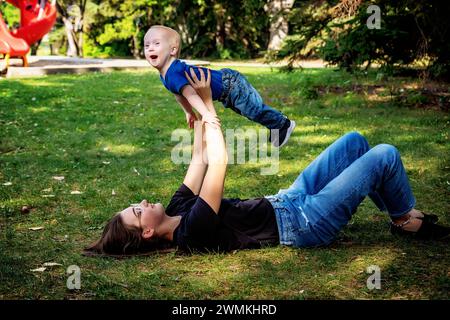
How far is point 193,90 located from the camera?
3.57 metres

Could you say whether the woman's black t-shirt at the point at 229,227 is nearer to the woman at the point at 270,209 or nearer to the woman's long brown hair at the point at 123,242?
the woman at the point at 270,209

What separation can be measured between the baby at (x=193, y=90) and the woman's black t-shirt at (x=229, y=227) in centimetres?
60

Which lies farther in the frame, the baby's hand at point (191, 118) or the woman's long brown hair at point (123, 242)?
the baby's hand at point (191, 118)

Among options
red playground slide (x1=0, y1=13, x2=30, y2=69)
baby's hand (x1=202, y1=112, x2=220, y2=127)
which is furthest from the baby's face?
red playground slide (x1=0, y1=13, x2=30, y2=69)

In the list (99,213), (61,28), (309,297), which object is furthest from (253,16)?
(309,297)

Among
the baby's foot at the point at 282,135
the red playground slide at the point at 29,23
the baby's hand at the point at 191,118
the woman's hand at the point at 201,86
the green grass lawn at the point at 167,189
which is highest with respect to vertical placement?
the red playground slide at the point at 29,23

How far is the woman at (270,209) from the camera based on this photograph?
11.3ft

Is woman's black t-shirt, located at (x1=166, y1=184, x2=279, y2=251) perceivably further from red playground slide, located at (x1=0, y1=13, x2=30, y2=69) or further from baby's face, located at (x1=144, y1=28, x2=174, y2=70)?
red playground slide, located at (x1=0, y1=13, x2=30, y2=69)

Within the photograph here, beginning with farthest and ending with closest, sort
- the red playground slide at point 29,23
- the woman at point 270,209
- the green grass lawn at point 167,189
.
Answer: the red playground slide at point 29,23
the woman at point 270,209
the green grass lawn at point 167,189

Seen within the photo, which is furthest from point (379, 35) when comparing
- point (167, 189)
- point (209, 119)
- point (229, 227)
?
point (209, 119)

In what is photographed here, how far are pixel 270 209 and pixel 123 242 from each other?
3.14 ft

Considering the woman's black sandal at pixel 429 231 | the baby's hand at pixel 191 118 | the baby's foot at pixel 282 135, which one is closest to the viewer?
the woman's black sandal at pixel 429 231

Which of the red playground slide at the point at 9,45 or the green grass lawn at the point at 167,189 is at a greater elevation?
the red playground slide at the point at 9,45

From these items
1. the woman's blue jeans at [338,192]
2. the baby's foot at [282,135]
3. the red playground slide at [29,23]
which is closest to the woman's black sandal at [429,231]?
the woman's blue jeans at [338,192]
